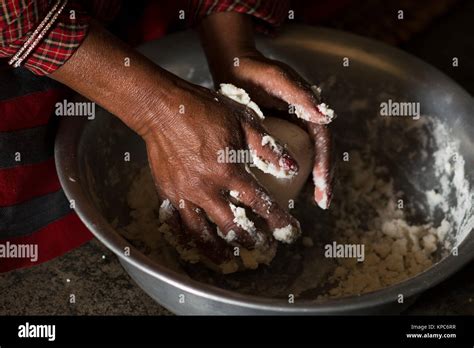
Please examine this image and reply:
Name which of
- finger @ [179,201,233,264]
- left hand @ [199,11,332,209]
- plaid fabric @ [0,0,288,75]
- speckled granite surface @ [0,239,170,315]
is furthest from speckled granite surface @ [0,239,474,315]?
plaid fabric @ [0,0,288,75]

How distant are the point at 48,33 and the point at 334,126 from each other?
0.55 meters

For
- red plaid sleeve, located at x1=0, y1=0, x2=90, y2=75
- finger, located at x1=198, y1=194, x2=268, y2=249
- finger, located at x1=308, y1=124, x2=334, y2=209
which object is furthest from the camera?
finger, located at x1=308, y1=124, x2=334, y2=209

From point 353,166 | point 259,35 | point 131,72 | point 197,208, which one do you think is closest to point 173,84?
point 131,72

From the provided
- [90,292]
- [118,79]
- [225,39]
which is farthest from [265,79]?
[90,292]

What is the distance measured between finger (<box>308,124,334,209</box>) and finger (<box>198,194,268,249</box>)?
4.9 inches

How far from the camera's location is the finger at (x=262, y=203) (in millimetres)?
938

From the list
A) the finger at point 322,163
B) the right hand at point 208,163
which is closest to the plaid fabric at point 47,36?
the right hand at point 208,163

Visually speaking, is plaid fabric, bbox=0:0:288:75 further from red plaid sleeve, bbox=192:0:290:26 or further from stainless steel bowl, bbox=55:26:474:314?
red plaid sleeve, bbox=192:0:290:26

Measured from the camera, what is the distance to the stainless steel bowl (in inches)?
33.7

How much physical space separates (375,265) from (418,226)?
0.12 metres

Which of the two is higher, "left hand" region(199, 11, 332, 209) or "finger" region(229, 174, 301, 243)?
"left hand" region(199, 11, 332, 209)

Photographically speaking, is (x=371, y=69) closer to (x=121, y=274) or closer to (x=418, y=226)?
(x=418, y=226)

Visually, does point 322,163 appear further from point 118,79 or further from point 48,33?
point 48,33

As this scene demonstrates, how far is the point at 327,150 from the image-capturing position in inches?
41.4
